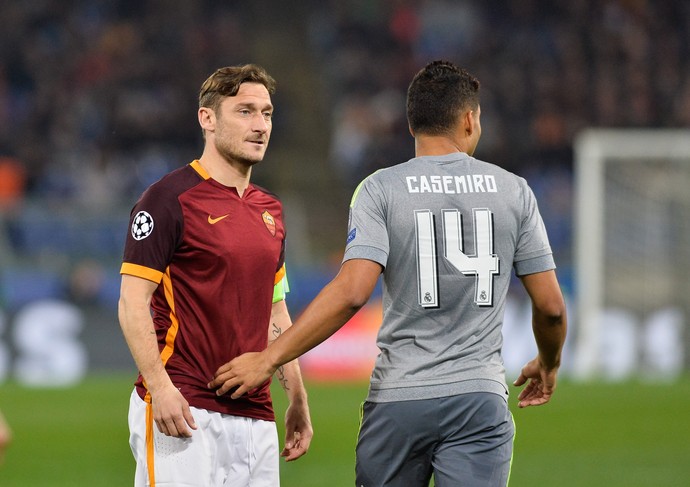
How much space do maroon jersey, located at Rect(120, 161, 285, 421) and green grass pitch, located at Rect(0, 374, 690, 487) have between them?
499cm

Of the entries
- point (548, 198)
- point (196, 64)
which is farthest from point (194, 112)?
point (548, 198)

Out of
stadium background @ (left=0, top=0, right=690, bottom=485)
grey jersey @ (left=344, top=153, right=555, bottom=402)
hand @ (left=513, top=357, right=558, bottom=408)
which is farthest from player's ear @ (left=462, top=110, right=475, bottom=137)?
stadium background @ (left=0, top=0, right=690, bottom=485)

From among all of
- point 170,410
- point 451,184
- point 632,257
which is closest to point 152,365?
point 170,410

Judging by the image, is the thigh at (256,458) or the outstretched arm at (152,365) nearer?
the outstretched arm at (152,365)

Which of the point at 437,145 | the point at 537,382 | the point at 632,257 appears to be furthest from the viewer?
the point at 632,257

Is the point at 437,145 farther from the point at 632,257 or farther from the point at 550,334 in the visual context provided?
the point at 632,257

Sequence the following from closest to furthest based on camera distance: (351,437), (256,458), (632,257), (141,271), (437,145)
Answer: (141,271) → (437,145) → (256,458) → (351,437) → (632,257)

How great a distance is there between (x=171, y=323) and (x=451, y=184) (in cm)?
110

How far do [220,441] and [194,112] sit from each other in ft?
56.6

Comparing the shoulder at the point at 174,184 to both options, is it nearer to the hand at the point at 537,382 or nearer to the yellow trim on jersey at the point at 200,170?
the yellow trim on jersey at the point at 200,170

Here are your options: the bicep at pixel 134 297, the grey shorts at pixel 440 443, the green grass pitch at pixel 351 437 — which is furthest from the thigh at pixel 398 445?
the green grass pitch at pixel 351 437

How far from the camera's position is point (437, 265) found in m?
4.34

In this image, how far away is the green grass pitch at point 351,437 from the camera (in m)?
9.70

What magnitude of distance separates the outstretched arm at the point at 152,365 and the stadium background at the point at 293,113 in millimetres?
10736
